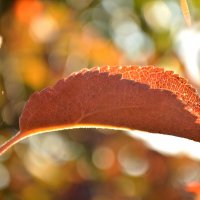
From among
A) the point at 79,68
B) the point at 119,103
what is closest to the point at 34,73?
the point at 79,68

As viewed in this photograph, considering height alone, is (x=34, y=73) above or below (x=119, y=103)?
above

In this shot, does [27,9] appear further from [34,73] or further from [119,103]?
[119,103]

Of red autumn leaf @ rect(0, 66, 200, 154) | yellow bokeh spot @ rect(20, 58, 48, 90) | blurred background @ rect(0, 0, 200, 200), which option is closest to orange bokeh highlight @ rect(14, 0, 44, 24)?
blurred background @ rect(0, 0, 200, 200)

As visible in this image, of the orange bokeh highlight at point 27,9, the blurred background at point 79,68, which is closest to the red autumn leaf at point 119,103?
the blurred background at point 79,68

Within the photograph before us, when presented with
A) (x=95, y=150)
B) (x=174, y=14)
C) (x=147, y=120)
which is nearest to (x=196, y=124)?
(x=147, y=120)

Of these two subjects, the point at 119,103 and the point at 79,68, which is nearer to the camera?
the point at 119,103

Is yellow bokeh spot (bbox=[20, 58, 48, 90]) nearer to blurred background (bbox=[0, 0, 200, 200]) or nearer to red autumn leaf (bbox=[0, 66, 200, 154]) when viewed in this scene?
blurred background (bbox=[0, 0, 200, 200])
